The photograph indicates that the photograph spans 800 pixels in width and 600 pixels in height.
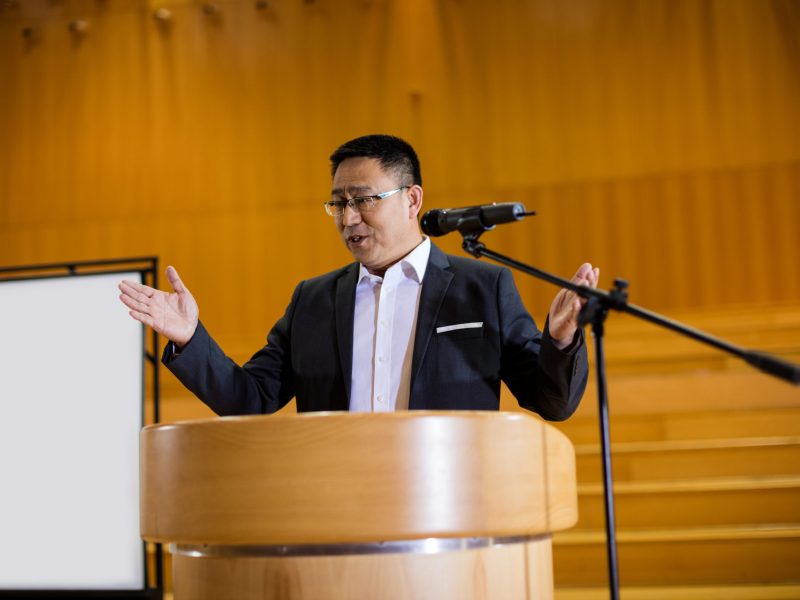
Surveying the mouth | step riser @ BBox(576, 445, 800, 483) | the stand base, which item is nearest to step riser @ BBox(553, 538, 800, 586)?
step riser @ BBox(576, 445, 800, 483)

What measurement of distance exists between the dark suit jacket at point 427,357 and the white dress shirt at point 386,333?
0.09ft

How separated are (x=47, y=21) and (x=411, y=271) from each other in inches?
196

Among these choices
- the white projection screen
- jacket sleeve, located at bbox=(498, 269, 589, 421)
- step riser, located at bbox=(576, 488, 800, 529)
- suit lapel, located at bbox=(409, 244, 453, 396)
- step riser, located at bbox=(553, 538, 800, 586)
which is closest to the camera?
jacket sleeve, located at bbox=(498, 269, 589, 421)

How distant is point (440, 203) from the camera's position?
5.54 m

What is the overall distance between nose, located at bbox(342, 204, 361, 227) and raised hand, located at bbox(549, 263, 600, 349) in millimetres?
549

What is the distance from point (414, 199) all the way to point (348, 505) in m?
1.03

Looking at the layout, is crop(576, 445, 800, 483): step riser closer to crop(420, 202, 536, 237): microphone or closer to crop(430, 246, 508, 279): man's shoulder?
crop(430, 246, 508, 279): man's shoulder

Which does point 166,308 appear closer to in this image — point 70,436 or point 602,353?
point 602,353

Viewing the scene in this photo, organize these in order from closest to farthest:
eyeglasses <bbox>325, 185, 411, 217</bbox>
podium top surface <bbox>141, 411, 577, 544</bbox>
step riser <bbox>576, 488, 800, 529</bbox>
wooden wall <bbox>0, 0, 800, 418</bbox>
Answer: podium top surface <bbox>141, 411, 577, 544</bbox> < eyeglasses <bbox>325, 185, 411, 217</bbox> < step riser <bbox>576, 488, 800, 529</bbox> < wooden wall <bbox>0, 0, 800, 418</bbox>

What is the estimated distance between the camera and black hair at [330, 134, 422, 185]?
74.7 inches

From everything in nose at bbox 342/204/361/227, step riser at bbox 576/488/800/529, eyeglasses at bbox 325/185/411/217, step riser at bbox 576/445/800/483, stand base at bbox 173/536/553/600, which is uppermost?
eyeglasses at bbox 325/185/411/217

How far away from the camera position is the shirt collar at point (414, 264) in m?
1.91

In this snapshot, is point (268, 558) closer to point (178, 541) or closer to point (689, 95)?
point (178, 541)

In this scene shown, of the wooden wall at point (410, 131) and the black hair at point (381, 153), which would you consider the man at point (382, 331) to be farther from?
the wooden wall at point (410, 131)
